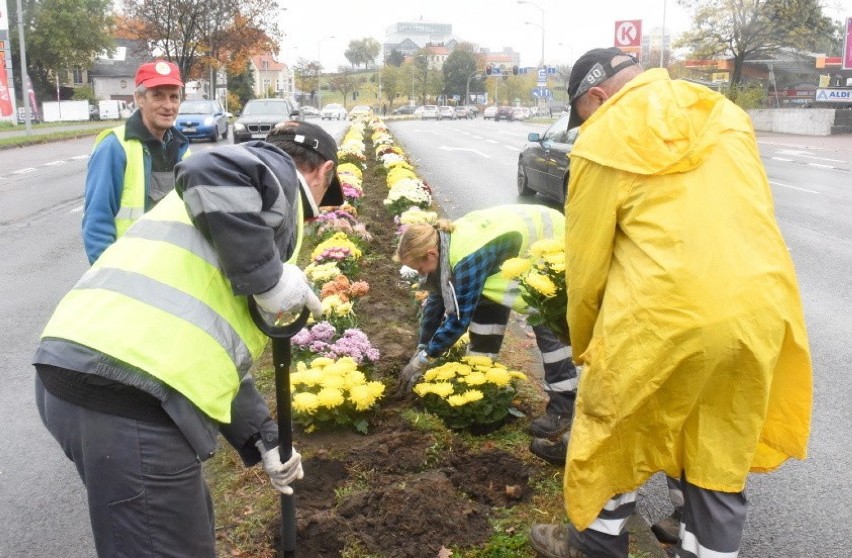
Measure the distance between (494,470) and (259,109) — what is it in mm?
25520

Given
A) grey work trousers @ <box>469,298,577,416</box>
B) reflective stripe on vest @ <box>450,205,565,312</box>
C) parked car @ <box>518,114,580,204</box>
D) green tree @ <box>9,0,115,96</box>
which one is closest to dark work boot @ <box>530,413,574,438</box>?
grey work trousers @ <box>469,298,577,416</box>

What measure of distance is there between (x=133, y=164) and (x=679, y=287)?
279 centimetres

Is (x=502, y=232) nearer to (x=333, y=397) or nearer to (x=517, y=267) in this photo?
(x=517, y=267)

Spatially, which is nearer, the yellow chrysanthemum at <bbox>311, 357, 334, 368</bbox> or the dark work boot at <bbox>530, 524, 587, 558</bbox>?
the dark work boot at <bbox>530, 524, 587, 558</bbox>

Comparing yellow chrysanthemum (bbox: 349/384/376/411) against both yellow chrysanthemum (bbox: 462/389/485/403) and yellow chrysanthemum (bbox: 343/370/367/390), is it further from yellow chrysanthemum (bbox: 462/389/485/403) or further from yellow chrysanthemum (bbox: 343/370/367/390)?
yellow chrysanthemum (bbox: 462/389/485/403)

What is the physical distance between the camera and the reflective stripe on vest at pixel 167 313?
2064 millimetres

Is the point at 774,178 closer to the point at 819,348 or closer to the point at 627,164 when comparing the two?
the point at 819,348

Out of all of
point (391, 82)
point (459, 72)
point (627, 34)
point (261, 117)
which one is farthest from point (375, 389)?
point (459, 72)

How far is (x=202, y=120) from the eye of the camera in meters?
28.2

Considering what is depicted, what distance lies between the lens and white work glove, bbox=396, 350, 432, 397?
472 cm

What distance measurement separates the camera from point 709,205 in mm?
2293

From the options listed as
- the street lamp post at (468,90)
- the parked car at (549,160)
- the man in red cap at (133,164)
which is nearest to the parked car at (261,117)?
the parked car at (549,160)

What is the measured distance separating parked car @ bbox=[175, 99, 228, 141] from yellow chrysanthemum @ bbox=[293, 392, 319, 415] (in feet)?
78.6

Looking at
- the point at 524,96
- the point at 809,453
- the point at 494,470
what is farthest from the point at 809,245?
the point at 524,96
